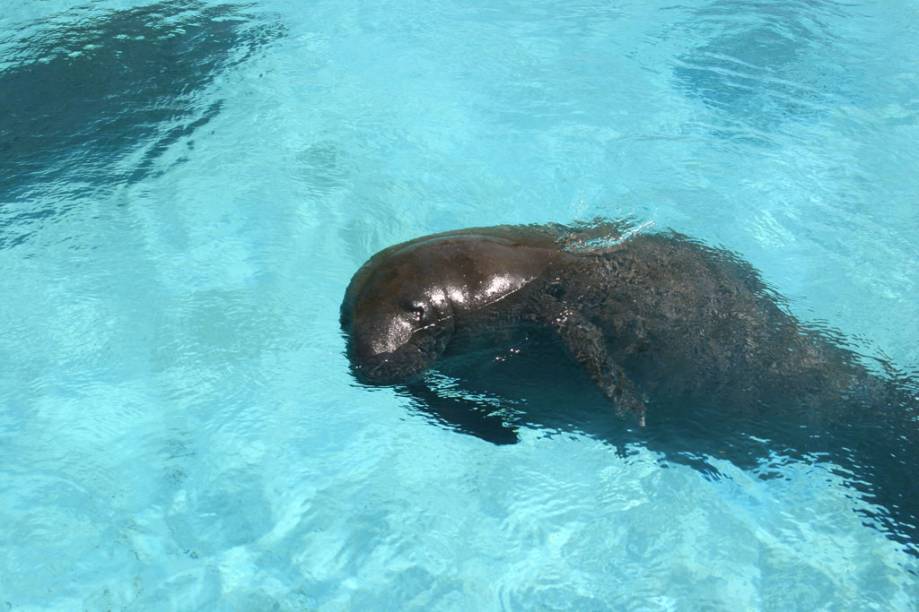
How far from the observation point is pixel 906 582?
5133 mm

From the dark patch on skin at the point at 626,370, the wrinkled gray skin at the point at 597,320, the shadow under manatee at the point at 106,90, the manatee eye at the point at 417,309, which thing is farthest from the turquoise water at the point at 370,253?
the manatee eye at the point at 417,309

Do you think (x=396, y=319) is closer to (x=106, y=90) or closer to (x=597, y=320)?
(x=597, y=320)

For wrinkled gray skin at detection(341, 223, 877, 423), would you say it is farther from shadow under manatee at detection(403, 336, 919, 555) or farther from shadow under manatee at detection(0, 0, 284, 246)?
shadow under manatee at detection(0, 0, 284, 246)

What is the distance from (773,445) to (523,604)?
2.04 meters

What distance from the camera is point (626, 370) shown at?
5746 mm

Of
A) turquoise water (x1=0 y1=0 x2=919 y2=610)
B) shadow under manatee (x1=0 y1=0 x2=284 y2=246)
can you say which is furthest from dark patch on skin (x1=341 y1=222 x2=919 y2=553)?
shadow under manatee (x1=0 y1=0 x2=284 y2=246)

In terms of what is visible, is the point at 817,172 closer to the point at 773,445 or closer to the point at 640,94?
the point at 640,94

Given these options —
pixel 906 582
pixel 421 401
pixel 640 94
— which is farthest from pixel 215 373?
pixel 640 94

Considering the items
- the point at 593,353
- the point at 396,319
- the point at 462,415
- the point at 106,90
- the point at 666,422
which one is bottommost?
the point at 666,422

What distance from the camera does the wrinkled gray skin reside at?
17.6 feet

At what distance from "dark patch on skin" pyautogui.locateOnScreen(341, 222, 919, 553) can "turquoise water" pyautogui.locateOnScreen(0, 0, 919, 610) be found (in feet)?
0.53

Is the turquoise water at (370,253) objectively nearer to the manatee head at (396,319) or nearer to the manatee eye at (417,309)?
the manatee head at (396,319)

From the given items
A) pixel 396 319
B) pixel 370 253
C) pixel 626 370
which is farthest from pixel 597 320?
pixel 370 253

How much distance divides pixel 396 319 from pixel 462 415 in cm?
83
